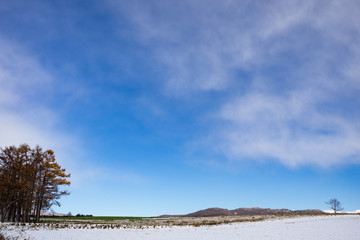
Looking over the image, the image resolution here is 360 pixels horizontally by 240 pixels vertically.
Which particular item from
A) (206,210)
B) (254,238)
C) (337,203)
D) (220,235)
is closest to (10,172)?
(220,235)

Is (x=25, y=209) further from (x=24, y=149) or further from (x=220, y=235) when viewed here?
(x=220, y=235)

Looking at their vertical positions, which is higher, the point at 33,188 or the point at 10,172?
the point at 10,172

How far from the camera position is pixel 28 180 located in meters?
49.2

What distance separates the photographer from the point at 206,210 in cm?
10838

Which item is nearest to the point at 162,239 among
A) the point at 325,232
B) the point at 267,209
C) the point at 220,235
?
the point at 220,235

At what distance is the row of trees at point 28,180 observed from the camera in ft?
157

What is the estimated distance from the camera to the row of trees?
47875 mm

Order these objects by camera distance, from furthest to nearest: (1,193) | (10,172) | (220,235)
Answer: (10,172), (1,193), (220,235)

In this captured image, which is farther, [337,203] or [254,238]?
[337,203]

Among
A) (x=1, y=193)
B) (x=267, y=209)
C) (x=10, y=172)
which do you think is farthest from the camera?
(x=267, y=209)

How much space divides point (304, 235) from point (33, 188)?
45.4 meters

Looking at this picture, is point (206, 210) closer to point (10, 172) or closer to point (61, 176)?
point (61, 176)

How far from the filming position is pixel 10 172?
50625 millimetres

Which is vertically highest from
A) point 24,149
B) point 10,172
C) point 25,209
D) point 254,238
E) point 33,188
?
point 24,149
